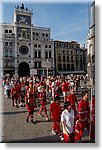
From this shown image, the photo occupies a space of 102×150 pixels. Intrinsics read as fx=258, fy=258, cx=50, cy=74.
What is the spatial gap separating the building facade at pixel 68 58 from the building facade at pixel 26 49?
5.69 ft

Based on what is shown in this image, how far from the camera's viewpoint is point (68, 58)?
39062 mm

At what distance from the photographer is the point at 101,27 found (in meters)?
4.65

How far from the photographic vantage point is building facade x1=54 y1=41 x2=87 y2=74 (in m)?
36.0

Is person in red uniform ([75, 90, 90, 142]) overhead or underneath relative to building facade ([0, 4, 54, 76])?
underneath

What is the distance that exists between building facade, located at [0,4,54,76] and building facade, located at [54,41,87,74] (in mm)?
1735

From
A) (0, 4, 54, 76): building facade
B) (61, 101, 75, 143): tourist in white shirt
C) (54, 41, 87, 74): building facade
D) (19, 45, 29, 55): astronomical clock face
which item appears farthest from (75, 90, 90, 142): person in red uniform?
(19, 45, 29, 55): astronomical clock face

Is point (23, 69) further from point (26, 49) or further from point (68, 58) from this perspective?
point (68, 58)

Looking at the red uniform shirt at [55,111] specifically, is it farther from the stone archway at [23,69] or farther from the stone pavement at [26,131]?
the stone archway at [23,69]

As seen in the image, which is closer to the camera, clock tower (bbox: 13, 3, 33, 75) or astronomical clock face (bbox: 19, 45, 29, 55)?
clock tower (bbox: 13, 3, 33, 75)

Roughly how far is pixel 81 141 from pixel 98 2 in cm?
256

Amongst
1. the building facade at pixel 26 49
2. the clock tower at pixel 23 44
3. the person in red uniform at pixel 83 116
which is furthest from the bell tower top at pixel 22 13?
the person in red uniform at pixel 83 116

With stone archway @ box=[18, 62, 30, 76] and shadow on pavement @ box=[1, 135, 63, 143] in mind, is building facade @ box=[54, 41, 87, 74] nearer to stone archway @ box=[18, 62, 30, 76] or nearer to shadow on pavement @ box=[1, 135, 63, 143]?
stone archway @ box=[18, 62, 30, 76]

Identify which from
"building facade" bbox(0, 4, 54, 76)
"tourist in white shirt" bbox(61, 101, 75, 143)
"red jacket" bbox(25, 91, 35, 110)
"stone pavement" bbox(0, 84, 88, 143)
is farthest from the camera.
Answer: "building facade" bbox(0, 4, 54, 76)

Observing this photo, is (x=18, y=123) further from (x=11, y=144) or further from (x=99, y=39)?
(x=99, y=39)
